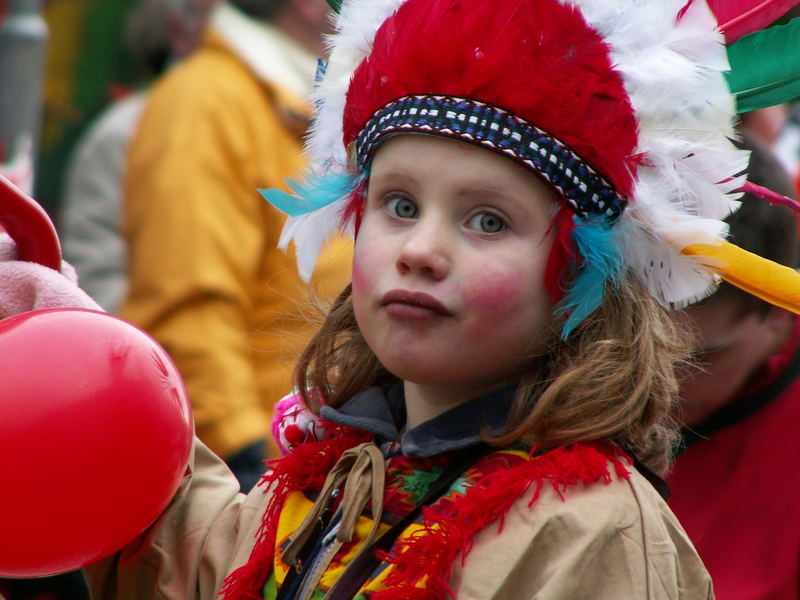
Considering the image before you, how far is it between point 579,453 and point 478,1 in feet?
2.29

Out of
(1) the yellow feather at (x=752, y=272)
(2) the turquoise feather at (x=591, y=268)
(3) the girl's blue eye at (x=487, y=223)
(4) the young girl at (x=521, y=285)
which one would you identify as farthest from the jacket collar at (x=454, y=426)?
(1) the yellow feather at (x=752, y=272)

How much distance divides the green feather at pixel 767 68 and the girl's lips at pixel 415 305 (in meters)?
0.58

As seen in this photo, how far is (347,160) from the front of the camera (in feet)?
7.06

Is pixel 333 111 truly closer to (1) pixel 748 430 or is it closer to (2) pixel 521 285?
(2) pixel 521 285

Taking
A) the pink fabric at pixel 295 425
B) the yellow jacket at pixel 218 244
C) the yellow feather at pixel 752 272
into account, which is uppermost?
the yellow feather at pixel 752 272

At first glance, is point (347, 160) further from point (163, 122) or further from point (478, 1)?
point (163, 122)

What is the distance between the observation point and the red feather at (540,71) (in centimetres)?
185

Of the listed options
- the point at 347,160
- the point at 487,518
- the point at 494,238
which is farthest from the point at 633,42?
the point at 487,518

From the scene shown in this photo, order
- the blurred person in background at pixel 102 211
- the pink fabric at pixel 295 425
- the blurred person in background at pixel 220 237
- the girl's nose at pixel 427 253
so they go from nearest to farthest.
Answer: the girl's nose at pixel 427 253
the pink fabric at pixel 295 425
the blurred person in background at pixel 220 237
the blurred person in background at pixel 102 211

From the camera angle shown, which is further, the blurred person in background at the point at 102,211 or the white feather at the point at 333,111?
the blurred person in background at the point at 102,211

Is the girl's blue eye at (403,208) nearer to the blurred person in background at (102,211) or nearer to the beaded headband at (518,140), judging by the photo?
the beaded headband at (518,140)

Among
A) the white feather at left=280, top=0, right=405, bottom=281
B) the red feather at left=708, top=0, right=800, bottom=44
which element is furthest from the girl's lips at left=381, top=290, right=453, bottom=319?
the red feather at left=708, top=0, right=800, bottom=44

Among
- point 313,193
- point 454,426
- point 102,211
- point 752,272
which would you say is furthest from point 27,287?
point 102,211

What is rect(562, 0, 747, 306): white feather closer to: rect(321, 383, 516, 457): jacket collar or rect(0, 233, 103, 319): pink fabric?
rect(321, 383, 516, 457): jacket collar
